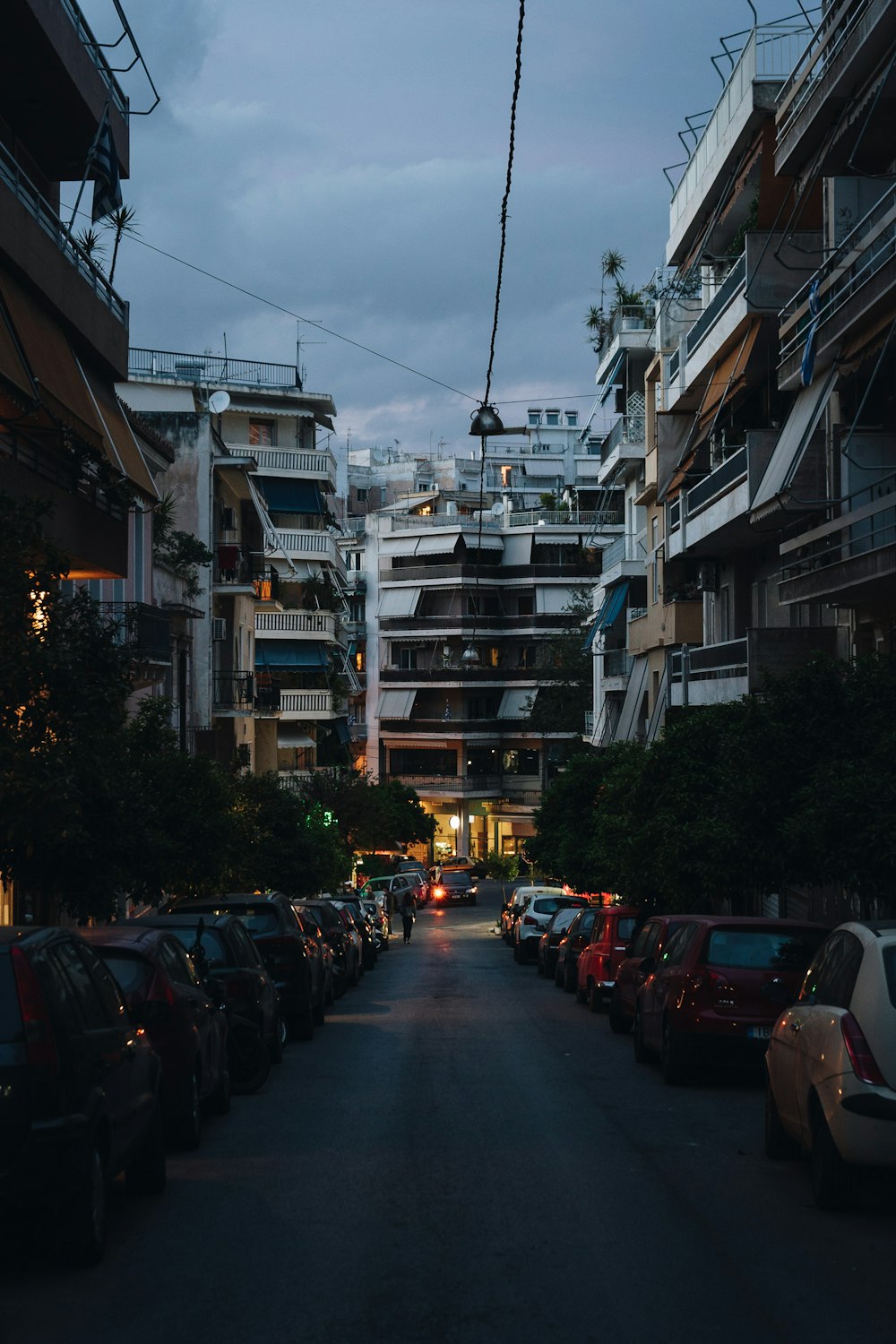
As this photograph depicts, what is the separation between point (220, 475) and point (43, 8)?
28973mm

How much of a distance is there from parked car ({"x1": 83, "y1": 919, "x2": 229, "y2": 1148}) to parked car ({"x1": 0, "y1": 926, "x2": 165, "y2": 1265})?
230cm

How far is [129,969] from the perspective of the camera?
11.1m

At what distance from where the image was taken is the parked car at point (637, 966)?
54.5 ft

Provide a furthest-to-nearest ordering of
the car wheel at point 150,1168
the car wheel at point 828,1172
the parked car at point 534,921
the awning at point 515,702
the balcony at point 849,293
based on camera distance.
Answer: the awning at point 515,702 → the parked car at point 534,921 → the balcony at point 849,293 → the car wheel at point 150,1168 → the car wheel at point 828,1172

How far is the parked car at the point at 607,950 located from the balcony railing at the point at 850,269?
337 inches

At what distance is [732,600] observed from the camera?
32812 mm

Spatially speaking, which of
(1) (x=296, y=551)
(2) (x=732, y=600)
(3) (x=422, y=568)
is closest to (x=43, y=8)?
(2) (x=732, y=600)

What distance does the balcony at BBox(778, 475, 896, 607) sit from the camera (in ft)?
60.1

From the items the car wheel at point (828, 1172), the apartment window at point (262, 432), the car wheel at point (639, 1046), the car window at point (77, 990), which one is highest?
the apartment window at point (262, 432)

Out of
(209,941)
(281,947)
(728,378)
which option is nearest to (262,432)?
(728,378)

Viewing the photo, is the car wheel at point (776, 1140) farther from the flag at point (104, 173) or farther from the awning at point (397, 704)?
the awning at point (397, 704)

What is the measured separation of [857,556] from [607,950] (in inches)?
284

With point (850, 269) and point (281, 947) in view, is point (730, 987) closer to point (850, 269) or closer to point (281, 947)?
point (281, 947)

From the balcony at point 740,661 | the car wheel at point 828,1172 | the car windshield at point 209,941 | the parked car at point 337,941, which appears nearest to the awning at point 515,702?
the balcony at point 740,661
